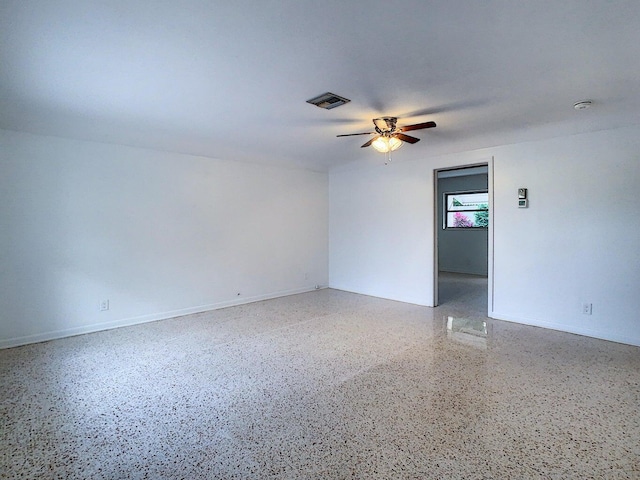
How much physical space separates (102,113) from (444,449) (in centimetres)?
384

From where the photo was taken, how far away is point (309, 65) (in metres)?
2.23

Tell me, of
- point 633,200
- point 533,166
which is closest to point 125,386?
point 533,166

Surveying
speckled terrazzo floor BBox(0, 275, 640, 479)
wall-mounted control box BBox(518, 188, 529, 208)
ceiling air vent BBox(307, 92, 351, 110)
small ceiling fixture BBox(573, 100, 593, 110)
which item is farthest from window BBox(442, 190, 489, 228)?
ceiling air vent BBox(307, 92, 351, 110)

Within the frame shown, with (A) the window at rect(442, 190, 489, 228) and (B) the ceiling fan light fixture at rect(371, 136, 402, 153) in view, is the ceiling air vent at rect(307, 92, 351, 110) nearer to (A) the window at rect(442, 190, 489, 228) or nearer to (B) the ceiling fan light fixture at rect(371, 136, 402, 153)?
(B) the ceiling fan light fixture at rect(371, 136, 402, 153)

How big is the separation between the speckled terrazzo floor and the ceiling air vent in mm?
2352

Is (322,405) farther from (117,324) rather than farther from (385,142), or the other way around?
(117,324)

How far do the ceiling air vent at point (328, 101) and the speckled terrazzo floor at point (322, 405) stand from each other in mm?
2352

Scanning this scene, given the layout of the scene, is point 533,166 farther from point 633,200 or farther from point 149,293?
point 149,293

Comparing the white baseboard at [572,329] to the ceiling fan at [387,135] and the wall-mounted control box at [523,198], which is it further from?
the ceiling fan at [387,135]

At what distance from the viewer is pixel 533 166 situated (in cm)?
408

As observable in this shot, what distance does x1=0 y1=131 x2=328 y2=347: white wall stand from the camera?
3.59m

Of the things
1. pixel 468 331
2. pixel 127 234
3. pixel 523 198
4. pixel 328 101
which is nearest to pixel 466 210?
pixel 523 198

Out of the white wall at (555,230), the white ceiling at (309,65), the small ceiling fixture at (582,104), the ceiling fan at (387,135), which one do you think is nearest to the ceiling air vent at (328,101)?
the white ceiling at (309,65)

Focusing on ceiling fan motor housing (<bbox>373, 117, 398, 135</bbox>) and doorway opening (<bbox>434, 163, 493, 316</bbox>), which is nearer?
ceiling fan motor housing (<bbox>373, 117, 398, 135</bbox>)
